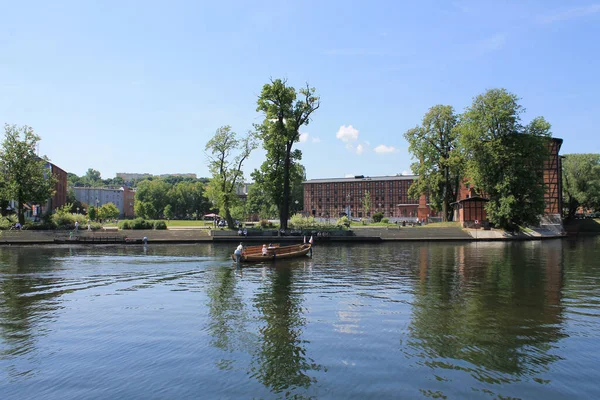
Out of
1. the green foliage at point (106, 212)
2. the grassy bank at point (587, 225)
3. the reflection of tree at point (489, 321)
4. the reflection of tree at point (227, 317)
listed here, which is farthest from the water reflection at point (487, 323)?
the green foliage at point (106, 212)

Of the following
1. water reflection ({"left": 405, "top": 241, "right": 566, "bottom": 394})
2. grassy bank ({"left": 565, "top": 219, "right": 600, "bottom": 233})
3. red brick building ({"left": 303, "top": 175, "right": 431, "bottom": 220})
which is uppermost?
red brick building ({"left": 303, "top": 175, "right": 431, "bottom": 220})

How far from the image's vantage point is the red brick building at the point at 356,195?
146 m

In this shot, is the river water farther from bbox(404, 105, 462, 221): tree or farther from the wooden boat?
bbox(404, 105, 462, 221): tree

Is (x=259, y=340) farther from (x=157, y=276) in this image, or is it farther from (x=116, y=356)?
(x=157, y=276)

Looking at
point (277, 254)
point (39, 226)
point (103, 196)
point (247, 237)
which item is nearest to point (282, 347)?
point (277, 254)

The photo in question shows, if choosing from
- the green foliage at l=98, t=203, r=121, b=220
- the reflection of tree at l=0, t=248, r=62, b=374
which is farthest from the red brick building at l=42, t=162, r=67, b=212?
the reflection of tree at l=0, t=248, r=62, b=374

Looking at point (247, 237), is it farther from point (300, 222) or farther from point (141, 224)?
point (141, 224)

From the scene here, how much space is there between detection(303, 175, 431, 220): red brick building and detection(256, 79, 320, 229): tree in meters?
82.5

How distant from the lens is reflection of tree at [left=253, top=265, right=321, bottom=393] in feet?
33.8

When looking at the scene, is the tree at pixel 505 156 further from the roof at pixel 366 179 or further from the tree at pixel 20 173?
the roof at pixel 366 179

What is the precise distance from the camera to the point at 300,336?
13.7m

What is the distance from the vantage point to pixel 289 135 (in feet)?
196

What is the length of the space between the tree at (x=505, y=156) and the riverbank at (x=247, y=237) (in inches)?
143

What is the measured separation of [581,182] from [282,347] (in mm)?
96906
